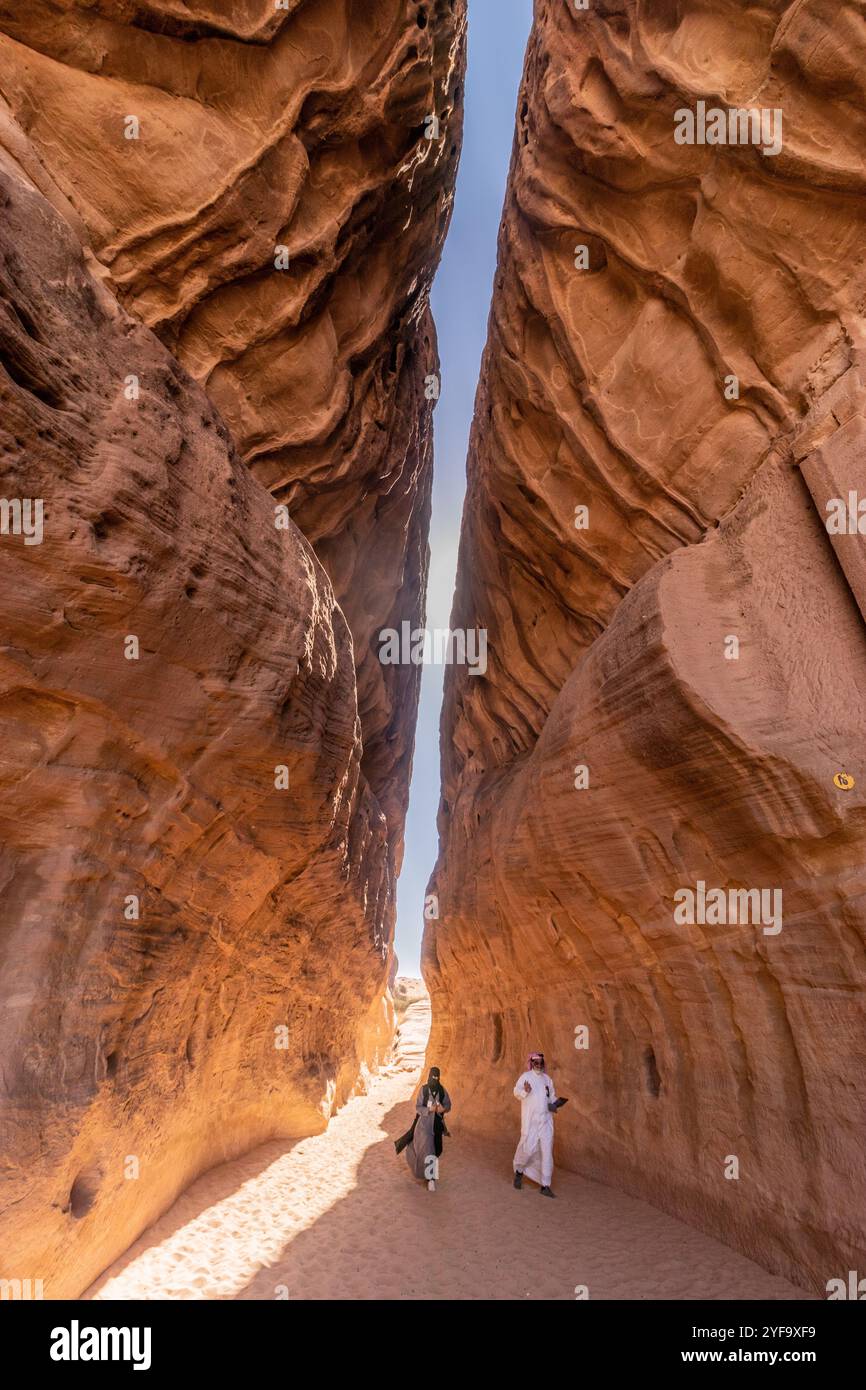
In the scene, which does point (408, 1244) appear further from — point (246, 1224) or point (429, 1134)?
point (429, 1134)

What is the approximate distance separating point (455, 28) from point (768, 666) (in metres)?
11.4

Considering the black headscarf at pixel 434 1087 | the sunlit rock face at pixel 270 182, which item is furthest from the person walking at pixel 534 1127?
the sunlit rock face at pixel 270 182

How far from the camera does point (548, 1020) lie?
10836 mm

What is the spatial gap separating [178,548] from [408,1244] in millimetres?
7037

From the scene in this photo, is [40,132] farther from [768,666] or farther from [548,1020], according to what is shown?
[548,1020]

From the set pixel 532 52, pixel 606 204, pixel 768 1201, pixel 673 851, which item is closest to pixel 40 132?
pixel 606 204

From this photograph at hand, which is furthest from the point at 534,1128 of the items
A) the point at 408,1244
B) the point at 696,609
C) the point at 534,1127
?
the point at 696,609

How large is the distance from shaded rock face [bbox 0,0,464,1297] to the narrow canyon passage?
0.51 m

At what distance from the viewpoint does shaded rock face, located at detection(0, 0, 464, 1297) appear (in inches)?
195

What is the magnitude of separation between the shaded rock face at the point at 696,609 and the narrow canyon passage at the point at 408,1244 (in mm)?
510

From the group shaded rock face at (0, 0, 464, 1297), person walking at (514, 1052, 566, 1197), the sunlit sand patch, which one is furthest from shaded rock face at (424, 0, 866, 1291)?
the sunlit sand patch

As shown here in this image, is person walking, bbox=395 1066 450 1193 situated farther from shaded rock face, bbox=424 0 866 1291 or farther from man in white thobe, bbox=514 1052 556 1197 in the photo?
shaded rock face, bbox=424 0 866 1291

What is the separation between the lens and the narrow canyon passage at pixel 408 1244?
5480mm

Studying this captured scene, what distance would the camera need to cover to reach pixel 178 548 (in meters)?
5.75
